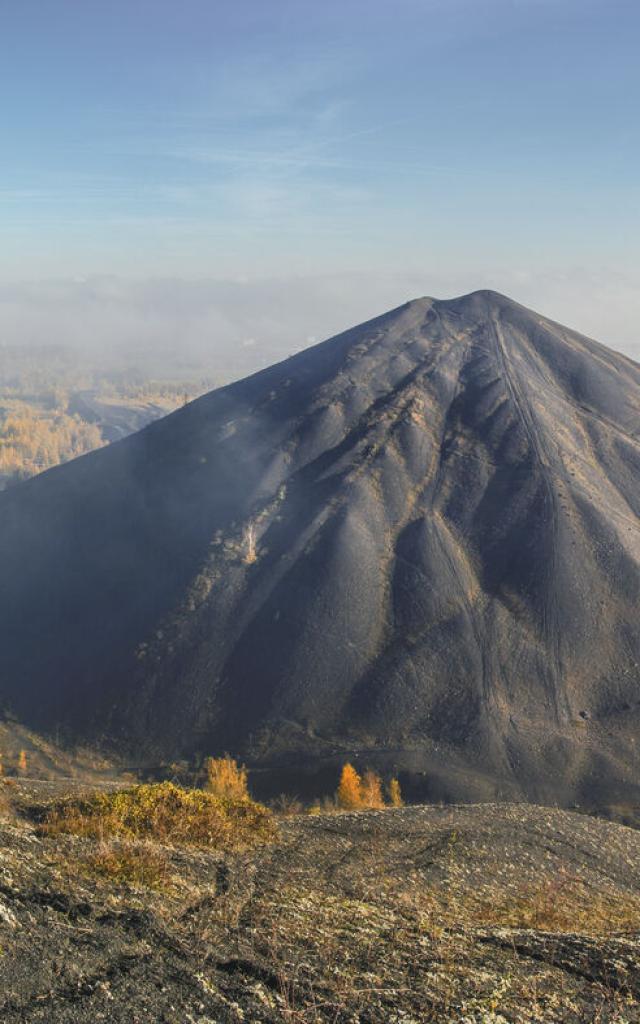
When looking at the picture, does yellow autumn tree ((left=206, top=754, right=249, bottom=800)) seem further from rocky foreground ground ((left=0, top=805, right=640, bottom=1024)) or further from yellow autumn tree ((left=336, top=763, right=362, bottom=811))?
rocky foreground ground ((left=0, top=805, right=640, bottom=1024))

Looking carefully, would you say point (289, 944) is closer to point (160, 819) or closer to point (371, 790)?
point (160, 819)

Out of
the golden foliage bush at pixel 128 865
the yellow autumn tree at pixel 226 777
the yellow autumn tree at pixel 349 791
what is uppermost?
the golden foliage bush at pixel 128 865

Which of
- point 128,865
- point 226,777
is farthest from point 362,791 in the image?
point 128,865

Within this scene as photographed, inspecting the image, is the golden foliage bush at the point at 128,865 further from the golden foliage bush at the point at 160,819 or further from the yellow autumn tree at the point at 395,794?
the yellow autumn tree at the point at 395,794

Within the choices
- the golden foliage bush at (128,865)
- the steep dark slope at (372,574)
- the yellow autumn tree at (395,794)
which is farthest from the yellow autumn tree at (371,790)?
the golden foliage bush at (128,865)

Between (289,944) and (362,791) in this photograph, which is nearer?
(289,944)

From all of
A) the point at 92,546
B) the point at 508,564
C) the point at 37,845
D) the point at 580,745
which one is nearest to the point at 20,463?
the point at 92,546

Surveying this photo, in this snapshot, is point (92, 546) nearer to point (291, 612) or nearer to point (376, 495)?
point (291, 612)
